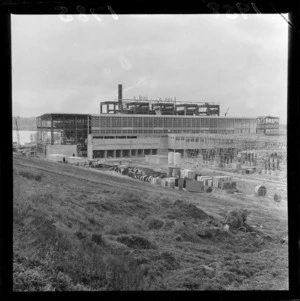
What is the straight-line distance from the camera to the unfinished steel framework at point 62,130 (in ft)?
8.65

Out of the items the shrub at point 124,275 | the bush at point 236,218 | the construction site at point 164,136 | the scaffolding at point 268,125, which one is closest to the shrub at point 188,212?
the bush at point 236,218

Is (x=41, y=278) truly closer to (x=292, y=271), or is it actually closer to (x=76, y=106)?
(x=76, y=106)

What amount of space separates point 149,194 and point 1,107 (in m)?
1.13

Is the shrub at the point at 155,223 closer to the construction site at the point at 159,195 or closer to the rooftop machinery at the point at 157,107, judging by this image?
the construction site at the point at 159,195

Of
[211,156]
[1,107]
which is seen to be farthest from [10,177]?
[211,156]

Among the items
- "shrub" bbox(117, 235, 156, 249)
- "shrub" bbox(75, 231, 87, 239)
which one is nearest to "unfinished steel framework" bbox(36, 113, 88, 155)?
"shrub" bbox(75, 231, 87, 239)

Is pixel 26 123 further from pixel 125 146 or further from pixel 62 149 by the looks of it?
pixel 125 146

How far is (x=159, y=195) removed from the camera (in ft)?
8.88

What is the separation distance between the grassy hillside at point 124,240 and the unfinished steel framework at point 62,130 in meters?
0.15

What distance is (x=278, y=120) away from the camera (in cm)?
262

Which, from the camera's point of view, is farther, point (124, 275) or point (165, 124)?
point (165, 124)

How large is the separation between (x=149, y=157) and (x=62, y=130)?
2.02ft

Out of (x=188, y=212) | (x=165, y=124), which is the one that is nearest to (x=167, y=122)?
(x=165, y=124)
